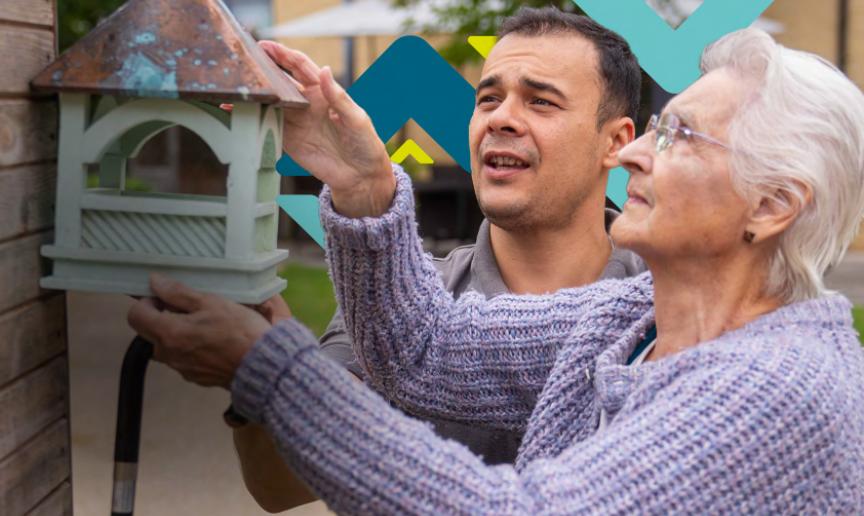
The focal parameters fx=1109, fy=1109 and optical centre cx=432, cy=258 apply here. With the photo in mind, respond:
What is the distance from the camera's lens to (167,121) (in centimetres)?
161

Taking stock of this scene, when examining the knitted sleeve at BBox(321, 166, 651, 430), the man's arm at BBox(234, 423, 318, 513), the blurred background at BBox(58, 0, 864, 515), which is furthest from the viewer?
the blurred background at BBox(58, 0, 864, 515)

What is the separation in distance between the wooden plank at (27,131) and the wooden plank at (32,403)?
0.34 meters

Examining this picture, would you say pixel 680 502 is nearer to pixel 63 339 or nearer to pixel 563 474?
pixel 563 474

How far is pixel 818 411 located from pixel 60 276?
1.10 m

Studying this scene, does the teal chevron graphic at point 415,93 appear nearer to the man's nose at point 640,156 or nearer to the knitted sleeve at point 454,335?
the knitted sleeve at point 454,335

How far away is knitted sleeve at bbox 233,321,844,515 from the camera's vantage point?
1.48 meters

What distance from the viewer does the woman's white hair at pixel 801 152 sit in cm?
171

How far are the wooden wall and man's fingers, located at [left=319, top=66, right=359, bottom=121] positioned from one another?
0.42 meters

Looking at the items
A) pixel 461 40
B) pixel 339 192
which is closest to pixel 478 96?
pixel 339 192

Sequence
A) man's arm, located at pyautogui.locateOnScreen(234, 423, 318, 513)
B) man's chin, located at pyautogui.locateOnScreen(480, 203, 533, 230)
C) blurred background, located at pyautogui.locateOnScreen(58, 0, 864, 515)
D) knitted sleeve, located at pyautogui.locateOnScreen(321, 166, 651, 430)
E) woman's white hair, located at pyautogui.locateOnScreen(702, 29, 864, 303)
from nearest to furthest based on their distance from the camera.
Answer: woman's white hair, located at pyautogui.locateOnScreen(702, 29, 864, 303), knitted sleeve, located at pyautogui.locateOnScreen(321, 166, 651, 430), man's arm, located at pyautogui.locateOnScreen(234, 423, 318, 513), man's chin, located at pyautogui.locateOnScreen(480, 203, 533, 230), blurred background, located at pyautogui.locateOnScreen(58, 0, 864, 515)

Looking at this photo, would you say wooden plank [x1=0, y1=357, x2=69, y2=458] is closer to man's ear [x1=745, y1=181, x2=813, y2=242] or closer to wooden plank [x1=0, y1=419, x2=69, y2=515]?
wooden plank [x1=0, y1=419, x2=69, y2=515]

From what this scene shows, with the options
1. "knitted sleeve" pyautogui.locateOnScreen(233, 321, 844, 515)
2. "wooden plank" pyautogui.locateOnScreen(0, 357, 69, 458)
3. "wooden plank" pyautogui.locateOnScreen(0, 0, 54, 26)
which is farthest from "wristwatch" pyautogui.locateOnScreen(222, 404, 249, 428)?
"wooden plank" pyautogui.locateOnScreen(0, 0, 54, 26)

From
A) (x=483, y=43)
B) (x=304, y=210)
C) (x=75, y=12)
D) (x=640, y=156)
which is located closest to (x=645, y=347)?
(x=640, y=156)

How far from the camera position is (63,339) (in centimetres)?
183
